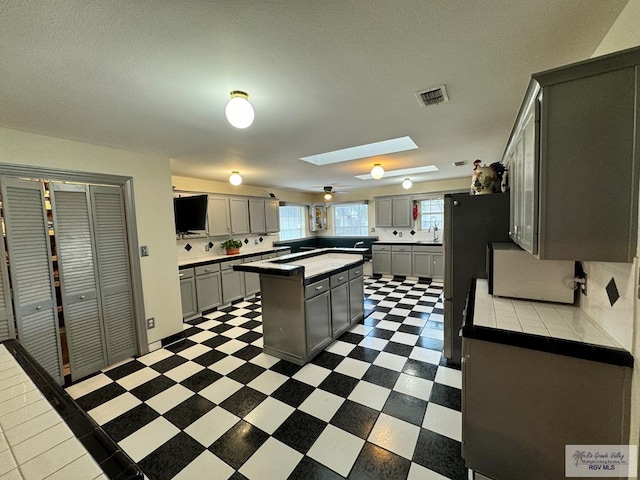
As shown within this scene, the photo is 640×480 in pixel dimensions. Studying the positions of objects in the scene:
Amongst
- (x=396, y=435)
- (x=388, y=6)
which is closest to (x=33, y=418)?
(x=396, y=435)

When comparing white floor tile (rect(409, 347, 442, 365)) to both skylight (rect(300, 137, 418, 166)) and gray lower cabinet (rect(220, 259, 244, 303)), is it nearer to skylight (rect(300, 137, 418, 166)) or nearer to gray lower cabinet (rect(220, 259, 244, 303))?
skylight (rect(300, 137, 418, 166))

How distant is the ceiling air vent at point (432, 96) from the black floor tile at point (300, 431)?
2439mm

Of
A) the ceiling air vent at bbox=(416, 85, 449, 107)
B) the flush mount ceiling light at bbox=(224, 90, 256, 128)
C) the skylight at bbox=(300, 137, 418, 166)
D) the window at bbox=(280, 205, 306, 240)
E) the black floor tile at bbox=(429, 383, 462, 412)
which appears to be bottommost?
the black floor tile at bbox=(429, 383, 462, 412)

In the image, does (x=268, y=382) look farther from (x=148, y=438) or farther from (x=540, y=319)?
(x=540, y=319)

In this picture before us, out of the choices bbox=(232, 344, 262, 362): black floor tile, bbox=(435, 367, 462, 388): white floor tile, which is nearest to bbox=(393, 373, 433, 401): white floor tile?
bbox=(435, 367, 462, 388): white floor tile

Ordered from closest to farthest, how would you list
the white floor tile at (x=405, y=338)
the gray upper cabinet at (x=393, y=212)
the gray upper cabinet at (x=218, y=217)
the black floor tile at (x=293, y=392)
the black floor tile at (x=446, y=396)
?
the black floor tile at (x=446, y=396)
the black floor tile at (x=293, y=392)
the white floor tile at (x=405, y=338)
the gray upper cabinet at (x=218, y=217)
the gray upper cabinet at (x=393, y=212)

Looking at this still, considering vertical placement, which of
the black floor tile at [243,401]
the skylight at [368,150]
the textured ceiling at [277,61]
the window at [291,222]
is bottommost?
the black floor tile at [243,401]

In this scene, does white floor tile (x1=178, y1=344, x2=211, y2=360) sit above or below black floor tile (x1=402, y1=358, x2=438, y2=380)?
above

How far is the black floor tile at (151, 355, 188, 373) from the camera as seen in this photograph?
2.67m

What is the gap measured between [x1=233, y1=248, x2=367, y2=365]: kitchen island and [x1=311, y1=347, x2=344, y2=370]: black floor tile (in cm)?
6

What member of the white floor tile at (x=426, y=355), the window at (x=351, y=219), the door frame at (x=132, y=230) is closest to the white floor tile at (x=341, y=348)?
the white floor tile at (x=426, y=355)

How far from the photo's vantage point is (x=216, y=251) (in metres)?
5.16

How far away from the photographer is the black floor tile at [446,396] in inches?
78.7

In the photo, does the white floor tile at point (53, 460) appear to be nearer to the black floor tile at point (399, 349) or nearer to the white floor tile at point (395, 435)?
the white floor tile at point (395, 435)
